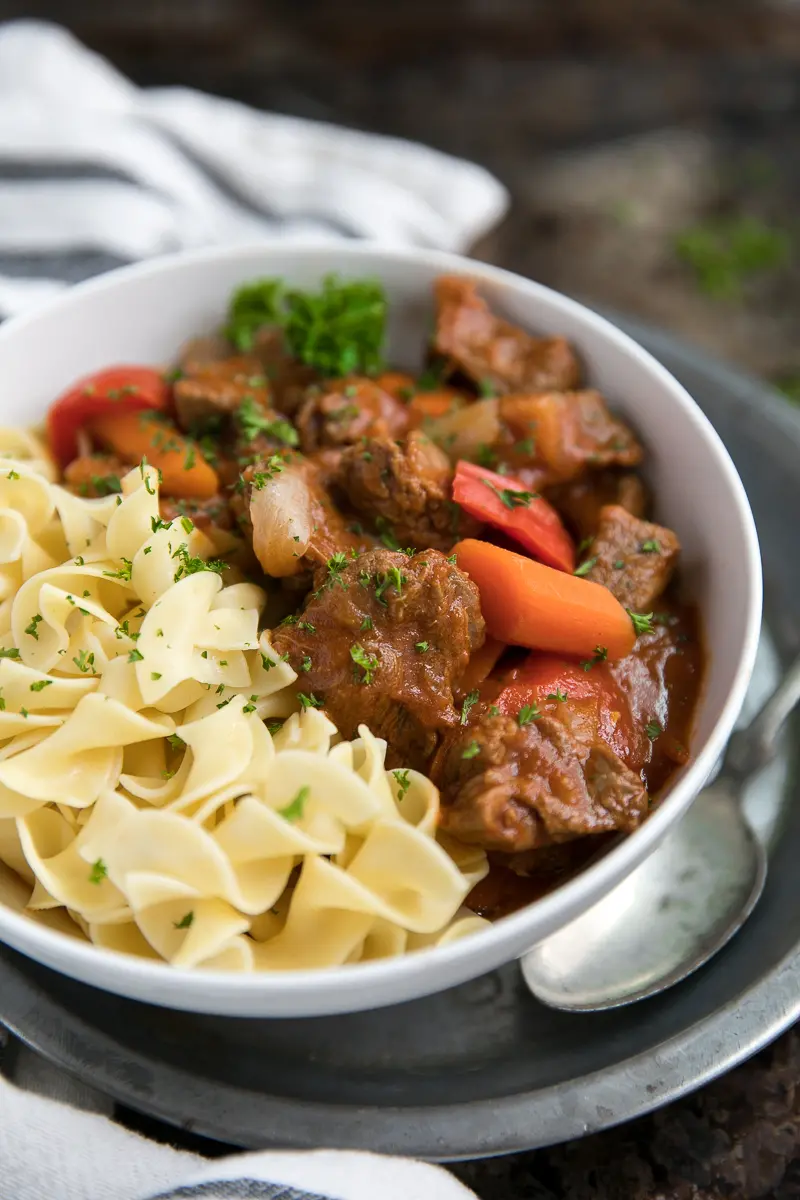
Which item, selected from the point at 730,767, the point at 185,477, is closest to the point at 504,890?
the point at 730,767

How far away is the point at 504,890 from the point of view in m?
3.62

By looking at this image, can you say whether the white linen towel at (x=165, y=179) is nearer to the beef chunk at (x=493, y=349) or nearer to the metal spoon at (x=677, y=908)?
the beef chunk at (x=493, y=349)

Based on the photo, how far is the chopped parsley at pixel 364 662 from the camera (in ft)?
12.1

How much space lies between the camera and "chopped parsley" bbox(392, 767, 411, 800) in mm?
3621

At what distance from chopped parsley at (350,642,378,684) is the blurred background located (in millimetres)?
4780

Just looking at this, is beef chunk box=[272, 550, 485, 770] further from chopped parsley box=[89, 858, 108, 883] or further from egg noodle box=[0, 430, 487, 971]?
chopped parsley box=[89, 858, 108, 883]

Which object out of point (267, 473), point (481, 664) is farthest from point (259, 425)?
point (481, 664)

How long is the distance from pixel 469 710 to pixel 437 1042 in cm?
114

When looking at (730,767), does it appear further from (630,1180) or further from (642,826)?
(630,1180)

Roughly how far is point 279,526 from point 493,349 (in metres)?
1.46

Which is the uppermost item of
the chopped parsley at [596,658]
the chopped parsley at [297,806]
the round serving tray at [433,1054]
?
the chopped parsley at [596,658]

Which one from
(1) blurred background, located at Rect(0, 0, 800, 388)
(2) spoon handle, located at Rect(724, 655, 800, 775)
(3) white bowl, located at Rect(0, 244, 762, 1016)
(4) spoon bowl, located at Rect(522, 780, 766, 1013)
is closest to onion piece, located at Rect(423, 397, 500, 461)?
(3) white bowl, located at Rect(0, 244, 762, 1016)

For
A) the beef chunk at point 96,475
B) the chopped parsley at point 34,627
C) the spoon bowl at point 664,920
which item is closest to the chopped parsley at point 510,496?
the spoon bowl at point 664,920

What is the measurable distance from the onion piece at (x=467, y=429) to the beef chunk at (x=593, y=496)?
36 cm
